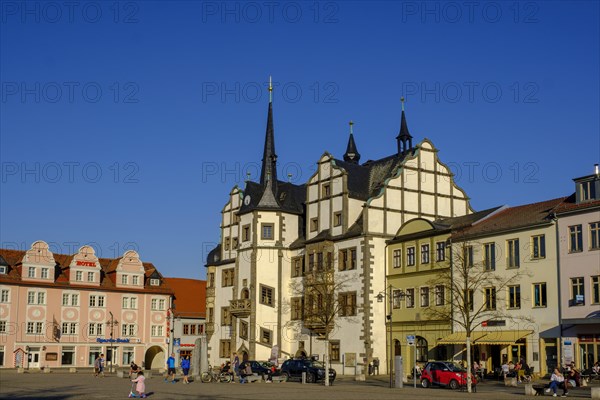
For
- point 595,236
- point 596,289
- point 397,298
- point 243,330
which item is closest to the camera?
point 596,289

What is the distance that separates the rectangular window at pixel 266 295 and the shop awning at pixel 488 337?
2004 centimetres

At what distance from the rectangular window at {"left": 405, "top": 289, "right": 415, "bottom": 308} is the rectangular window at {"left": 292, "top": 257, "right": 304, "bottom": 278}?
1274 centimetres

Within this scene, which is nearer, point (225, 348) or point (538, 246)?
point (538, 246)

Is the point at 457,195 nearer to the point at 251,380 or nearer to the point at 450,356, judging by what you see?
the point at 450,356

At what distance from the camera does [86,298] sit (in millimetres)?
93812

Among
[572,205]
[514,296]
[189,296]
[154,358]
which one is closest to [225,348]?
[154,358]

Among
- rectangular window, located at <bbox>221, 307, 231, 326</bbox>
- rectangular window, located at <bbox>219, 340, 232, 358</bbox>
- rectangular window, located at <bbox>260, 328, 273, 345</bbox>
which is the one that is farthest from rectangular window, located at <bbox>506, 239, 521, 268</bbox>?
rectangular window, located at <bbox>221, 307, 231, 326</bbox>

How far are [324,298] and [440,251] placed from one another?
12106 millimetres

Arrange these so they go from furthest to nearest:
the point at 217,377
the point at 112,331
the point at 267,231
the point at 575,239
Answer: the point at 112,331 < the point at 267,231 < the point at 217,377 < the point at 575,239

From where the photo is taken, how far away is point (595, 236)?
50.0m

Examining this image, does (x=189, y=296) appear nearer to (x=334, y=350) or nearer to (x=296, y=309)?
(x=296, y=309)

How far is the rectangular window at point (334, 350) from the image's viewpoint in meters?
68.6

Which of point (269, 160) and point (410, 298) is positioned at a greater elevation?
point (269, 160)

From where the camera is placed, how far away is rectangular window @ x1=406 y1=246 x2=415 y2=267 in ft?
209
